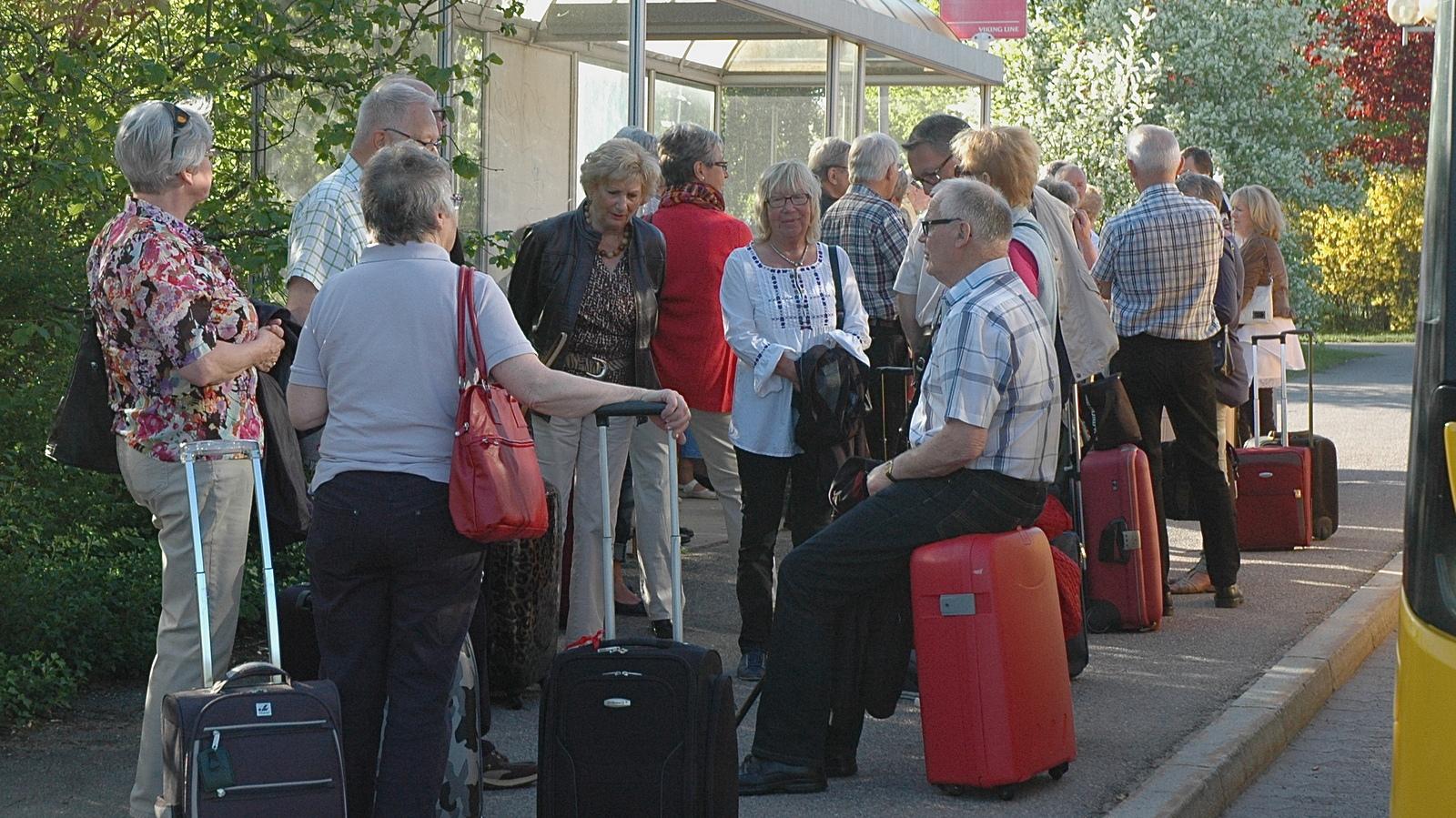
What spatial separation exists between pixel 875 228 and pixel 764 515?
208 cm

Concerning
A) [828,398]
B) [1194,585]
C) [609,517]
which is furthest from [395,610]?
[1194,585]

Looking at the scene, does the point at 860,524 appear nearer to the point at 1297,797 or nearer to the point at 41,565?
the point at 1297,797

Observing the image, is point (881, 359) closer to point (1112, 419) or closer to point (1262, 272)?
point (1112, 419)

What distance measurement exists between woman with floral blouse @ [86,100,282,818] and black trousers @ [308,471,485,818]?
474 millimetres

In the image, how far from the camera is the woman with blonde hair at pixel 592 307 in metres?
6.50

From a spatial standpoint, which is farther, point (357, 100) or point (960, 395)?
point (357, 100)

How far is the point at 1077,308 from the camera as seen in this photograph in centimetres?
726

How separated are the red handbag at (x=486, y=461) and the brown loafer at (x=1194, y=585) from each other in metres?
5.24

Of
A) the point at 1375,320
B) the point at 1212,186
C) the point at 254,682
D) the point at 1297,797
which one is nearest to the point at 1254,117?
the point at 1375,320

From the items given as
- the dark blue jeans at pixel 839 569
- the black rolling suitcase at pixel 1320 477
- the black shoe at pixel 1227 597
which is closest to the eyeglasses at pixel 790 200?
the dark blue jeans at pixel 839 569

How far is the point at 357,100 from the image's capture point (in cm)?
794

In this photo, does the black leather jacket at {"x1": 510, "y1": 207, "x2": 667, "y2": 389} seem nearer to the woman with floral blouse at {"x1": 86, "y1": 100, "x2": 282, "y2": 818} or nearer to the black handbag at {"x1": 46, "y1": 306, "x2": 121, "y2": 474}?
the woman with floral blouse at {"x1": 86, "y1": 100, "x2": 282, "y2": 818}

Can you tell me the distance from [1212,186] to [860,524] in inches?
208

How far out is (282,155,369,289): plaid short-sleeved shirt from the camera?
Answer: 527 cm
